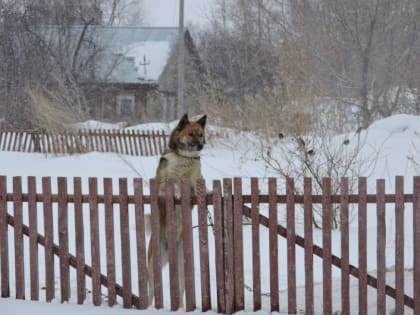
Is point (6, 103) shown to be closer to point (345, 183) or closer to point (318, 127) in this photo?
point (318, 127)

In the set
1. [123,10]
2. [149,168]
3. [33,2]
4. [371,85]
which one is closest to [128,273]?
[149,168]

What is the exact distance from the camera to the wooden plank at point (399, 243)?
4.93 metres

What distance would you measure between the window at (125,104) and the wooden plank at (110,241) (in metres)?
29.8

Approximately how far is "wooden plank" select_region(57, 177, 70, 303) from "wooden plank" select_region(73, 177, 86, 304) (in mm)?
99

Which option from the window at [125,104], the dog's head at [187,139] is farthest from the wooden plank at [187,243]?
the window at [125,104]

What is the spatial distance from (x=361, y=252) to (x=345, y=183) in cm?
58

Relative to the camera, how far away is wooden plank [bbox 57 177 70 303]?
539cm

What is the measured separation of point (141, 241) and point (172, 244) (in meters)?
0.26

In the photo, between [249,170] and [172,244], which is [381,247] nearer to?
[172,244]

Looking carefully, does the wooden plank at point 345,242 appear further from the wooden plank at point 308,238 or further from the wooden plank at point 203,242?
the wooden plank at point 203,242

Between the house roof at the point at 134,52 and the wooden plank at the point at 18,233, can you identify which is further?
the house roof at the point at 134,52

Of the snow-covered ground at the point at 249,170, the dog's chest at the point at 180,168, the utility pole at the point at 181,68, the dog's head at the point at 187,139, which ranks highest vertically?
the utility pole at the point at 181,68

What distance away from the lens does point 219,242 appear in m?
5.18

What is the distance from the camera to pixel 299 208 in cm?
968
